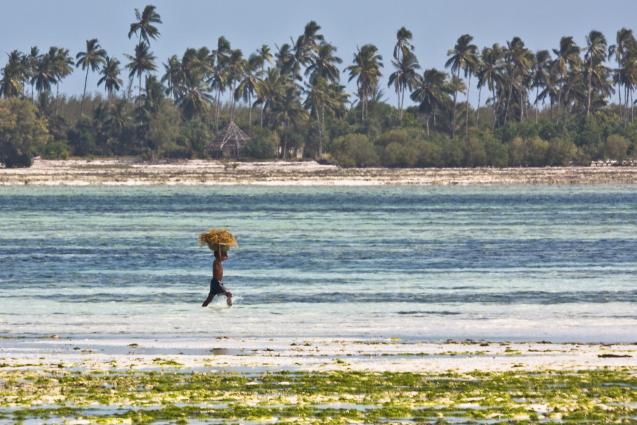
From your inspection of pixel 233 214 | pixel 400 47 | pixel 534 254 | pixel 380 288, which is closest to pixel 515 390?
pixel 380 288

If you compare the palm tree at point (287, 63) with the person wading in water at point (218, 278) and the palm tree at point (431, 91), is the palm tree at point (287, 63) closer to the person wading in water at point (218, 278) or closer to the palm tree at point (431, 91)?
the palm tree at point (431, 91)

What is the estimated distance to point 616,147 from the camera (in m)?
151

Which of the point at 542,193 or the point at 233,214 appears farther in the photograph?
the point at 542,193

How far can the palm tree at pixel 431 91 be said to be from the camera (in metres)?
174

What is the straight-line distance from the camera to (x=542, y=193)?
375 feet

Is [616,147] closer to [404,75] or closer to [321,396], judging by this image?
[404,75]

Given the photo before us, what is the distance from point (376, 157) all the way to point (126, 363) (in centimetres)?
13386

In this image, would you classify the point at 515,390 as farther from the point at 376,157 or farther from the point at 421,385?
the point at 376,157

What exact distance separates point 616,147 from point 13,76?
70466 millimetres

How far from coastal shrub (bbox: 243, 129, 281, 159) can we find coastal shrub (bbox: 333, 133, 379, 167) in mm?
6761

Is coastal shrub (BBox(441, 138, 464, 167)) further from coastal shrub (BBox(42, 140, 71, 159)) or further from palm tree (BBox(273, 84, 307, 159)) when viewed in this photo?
coastal shrub (BBox(42, 140, 71, 159))

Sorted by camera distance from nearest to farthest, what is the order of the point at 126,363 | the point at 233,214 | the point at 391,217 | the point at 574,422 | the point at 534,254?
the point at 574,422 < the point at 126,363 < the point at 534,254 < the point at 391,217 < the point at 233,214

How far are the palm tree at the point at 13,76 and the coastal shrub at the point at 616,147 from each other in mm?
67547

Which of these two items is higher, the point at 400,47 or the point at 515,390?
the point at 400,47
